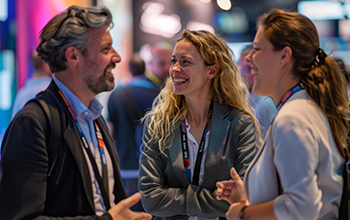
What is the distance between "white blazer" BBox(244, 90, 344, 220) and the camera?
1270 mm

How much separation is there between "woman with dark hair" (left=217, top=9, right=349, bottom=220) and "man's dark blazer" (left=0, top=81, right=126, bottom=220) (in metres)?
0.74

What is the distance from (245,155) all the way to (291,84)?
687 millimetres

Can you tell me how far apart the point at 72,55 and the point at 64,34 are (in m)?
0.11

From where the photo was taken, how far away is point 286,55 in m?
1.46

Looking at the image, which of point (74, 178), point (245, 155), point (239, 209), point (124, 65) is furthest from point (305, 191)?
point (124, 65)

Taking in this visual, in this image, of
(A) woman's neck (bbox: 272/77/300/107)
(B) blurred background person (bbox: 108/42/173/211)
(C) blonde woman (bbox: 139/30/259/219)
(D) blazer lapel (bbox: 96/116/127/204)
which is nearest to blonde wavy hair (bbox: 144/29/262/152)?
(C) blonde woman (bbox: 139/30/259/219)

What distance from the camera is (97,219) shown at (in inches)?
55.5

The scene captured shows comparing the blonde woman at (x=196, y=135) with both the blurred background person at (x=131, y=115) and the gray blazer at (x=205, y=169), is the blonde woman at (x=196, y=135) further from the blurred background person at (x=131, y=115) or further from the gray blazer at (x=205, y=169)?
the blurred background person at (x=131, y=115)

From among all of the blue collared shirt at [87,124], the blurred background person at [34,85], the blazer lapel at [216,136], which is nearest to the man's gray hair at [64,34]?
the blue collared shirt at [87,124]

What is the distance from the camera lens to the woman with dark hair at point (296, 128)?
128 centimetres

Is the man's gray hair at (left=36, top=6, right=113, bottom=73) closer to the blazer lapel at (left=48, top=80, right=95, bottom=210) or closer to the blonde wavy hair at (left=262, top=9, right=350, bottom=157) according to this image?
the blazer lapel at (left=48, top=80, right=95, bottom=210)

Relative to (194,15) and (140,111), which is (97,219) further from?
(194,15)

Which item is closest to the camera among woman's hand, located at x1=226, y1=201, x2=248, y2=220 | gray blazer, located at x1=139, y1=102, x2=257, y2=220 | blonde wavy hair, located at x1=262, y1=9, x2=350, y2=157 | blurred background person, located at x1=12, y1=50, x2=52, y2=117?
blonde wavy hair, located at x1=262, y1=9, x2=350, y2=157

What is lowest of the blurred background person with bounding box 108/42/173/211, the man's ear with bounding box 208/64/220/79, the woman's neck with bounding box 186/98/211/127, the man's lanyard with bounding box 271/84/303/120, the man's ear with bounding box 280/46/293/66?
the blurred background person with bounding box 108/42/173/211
